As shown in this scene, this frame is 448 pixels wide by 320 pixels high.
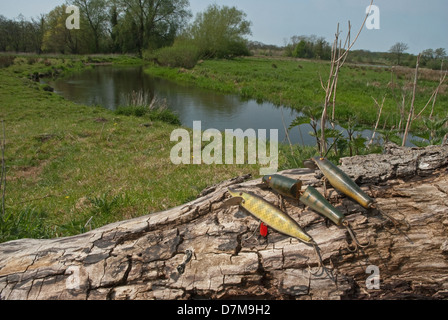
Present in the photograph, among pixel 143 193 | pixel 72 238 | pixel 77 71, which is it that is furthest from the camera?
pixel 77 71

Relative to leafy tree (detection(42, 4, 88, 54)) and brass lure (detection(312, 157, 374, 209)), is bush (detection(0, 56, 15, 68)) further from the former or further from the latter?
brass lure (detection(312, 157, 374, 209))

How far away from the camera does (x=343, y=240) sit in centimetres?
179

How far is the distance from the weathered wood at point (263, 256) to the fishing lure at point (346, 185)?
0.07m

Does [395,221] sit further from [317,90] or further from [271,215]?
[317,90]

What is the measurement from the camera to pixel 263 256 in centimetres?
181

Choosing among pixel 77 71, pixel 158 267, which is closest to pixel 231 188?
pixel 158 267

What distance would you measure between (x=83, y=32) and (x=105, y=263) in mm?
56150

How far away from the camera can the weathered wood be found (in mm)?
1746

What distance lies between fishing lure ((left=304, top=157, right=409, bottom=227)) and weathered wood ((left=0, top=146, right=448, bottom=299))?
7 cm

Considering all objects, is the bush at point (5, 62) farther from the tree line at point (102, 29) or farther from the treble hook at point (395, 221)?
the treble hook at point (395, 221)

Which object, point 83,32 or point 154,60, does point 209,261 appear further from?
point 83,32

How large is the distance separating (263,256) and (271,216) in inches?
9.5
